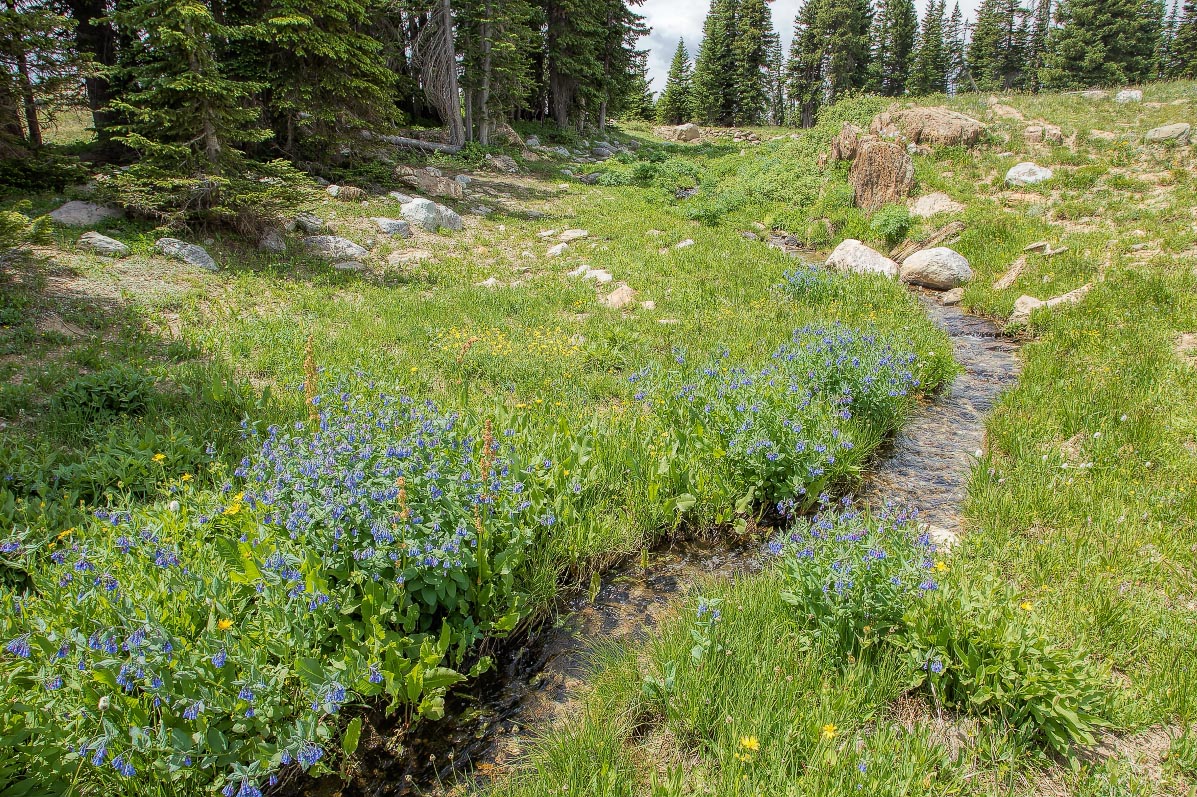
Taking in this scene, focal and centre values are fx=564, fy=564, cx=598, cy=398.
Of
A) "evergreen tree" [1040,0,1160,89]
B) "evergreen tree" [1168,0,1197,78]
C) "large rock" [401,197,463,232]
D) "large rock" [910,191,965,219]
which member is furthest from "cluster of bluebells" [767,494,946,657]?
"evergreen tree" [1168,0,1197,78]

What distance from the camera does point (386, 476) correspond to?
334 centimetres

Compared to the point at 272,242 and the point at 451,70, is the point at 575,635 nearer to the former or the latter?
the point at 272,242

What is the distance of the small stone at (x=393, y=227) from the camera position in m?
13.4

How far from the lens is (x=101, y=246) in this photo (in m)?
9.22

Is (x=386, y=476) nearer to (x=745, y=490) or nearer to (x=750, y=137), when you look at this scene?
(x=745, y=490)

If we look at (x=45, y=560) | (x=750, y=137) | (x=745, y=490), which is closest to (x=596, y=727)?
(x=745, y=490)

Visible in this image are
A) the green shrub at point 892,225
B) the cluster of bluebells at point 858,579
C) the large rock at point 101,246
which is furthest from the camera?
the green shrub at point 892,225

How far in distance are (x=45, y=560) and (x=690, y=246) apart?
12.5 metres

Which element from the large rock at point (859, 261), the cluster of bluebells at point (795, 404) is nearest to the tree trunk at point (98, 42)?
the cluster of bluebells at point (795, 404)

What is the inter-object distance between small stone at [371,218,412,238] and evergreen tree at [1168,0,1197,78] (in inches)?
2704

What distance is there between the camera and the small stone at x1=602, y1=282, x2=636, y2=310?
10.1m

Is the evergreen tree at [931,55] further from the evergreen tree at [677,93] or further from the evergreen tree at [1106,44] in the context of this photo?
the evergreen tree at [677,93]

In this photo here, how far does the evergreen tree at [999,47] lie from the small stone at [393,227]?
7419cm

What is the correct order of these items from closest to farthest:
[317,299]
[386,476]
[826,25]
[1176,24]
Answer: [386,476], [317,299], [1176,24], [826,25]
